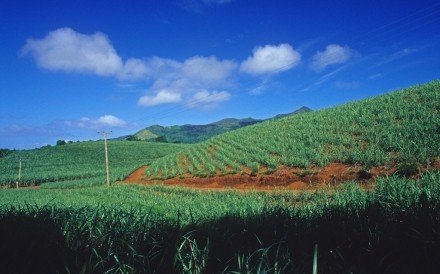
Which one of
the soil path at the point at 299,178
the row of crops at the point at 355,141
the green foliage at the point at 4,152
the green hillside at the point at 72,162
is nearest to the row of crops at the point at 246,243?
the soil path at the point at 299,178

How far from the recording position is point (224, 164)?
1182 inches

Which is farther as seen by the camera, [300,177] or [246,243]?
[300,177]

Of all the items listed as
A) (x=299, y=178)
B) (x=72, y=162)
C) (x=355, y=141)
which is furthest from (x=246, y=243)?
(x=72, y=162)

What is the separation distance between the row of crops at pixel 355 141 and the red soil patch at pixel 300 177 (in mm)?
559

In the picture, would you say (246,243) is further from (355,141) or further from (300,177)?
(355,141)

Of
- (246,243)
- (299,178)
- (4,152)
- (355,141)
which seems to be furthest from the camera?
(4,152)

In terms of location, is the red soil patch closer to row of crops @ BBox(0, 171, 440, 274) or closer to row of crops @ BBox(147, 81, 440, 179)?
row of crops @ BBox(147, 81, 440, 179)

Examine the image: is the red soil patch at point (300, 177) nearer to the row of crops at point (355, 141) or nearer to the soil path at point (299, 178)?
the soil path at point (299, 178)

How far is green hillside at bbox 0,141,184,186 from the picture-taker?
189 feet

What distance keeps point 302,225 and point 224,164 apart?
24945 millimetres

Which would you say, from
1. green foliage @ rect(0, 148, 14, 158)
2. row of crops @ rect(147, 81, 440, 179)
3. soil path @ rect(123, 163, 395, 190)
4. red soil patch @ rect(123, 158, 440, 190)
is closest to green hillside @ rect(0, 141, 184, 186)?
green foliage @ rect(0, 148, 14, 158)

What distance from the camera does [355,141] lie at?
897 inches

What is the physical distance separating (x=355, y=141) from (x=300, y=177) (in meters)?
5.29

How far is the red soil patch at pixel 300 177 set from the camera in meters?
17.2
